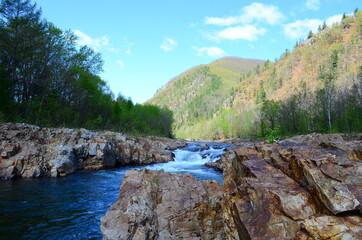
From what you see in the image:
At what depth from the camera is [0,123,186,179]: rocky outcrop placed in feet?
47.2

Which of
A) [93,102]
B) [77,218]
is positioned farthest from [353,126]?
[93,102]

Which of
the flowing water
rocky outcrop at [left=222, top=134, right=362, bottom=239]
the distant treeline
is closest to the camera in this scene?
rocky outcrop at [left=222, top=134, right=362, bottom=239]

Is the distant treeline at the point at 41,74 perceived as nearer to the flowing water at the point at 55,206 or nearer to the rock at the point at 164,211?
the flowing water at the point at 55,206

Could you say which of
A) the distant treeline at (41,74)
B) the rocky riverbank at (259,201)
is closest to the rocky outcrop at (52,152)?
the distant treeline at (41,74)

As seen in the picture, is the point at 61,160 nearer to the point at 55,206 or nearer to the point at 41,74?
the point at 55,206

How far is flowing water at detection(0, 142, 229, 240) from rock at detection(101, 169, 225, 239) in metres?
2.32

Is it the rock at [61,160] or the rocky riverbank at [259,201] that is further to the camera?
the rock at [61,160]

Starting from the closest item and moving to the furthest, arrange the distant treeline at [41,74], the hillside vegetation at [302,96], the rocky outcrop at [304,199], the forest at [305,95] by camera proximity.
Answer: the rocky outcrop at [304,199] → the distant treeline at [41,74] → the forest at [305,95] → the hillside vegetation at [302,96]

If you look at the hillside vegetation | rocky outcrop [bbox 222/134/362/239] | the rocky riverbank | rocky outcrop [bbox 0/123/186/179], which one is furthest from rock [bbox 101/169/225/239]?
the hillside vegetation

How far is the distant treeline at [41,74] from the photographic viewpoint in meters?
22.7

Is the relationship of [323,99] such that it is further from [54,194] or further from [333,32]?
[333,32]

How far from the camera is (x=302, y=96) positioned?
6438cm

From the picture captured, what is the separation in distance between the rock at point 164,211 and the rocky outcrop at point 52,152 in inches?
443

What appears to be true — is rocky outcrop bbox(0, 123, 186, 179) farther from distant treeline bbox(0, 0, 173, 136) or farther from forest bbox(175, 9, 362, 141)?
forest bbox(175, 9, 362, 141)
